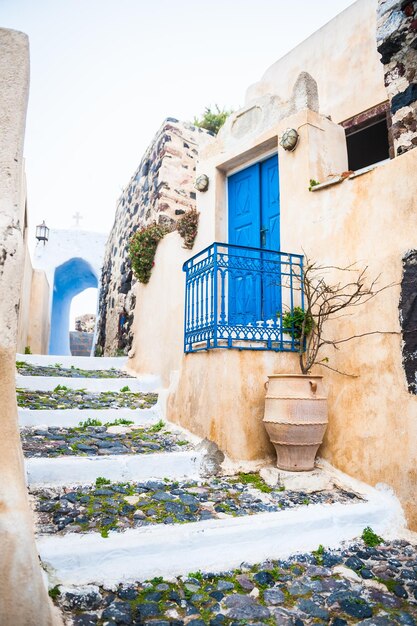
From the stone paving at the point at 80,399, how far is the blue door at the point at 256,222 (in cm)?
170

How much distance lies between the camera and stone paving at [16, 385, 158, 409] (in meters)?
4.91

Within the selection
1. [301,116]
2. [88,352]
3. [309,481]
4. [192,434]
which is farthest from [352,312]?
[88,352]

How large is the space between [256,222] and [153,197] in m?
3.42

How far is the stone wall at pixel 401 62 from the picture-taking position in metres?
4.02

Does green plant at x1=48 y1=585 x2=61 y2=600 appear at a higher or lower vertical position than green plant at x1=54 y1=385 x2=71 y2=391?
lower

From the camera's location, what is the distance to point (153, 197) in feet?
28.6

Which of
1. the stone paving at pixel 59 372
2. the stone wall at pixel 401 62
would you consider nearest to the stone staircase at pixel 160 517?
the stone paving at pixel 59 372

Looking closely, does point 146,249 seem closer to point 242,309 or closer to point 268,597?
point 242,309

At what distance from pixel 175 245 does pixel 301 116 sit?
2.99 meters

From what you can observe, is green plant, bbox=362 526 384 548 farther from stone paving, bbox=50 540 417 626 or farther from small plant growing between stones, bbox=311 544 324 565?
small plant growing between stones, bbox=311 544 324 565

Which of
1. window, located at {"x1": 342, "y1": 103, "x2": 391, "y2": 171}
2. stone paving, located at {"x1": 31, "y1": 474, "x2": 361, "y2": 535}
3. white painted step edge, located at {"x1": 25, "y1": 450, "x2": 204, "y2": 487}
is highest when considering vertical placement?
window, located at {"x1": 342, "y1": 103, "x2": 391, "y2": 171}

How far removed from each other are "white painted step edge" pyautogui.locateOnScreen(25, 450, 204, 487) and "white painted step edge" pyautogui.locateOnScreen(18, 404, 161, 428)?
3.43ft

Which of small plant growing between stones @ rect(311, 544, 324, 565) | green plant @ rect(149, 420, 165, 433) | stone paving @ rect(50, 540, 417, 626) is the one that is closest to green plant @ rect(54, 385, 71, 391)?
green plant @ rect(149, 420, 165, 433)

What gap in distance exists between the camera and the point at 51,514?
2.80 m
